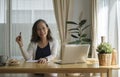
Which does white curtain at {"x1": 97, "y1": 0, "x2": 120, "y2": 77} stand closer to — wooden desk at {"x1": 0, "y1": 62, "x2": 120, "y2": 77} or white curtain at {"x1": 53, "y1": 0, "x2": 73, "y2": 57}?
white curtain at {"x1": 53, "y1": 0, "x2": 73, "y2": 57}

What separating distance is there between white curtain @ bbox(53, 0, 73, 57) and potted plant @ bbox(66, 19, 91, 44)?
0.12 metres

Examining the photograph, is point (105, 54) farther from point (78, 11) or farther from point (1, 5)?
point (1, 5)

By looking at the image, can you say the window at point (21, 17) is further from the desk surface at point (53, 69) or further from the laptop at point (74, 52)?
the desk surface at point (53, 69)

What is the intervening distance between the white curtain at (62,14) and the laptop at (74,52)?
216cm

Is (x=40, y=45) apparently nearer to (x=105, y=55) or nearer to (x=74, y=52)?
(x=74, y=52)

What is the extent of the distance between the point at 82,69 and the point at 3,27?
293cm

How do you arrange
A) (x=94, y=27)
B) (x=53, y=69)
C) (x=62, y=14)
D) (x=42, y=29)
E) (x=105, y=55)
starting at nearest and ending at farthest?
1. (x=53, y=69)
2. (x=105, y=55)
3. (x=42, y=29)
4. (x=94, y=27)
5. (x=62, y=14)

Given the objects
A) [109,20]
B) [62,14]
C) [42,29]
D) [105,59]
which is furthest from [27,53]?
[109,20]

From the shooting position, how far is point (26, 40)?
5.04m

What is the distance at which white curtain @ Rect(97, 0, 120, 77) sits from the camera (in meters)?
4.64

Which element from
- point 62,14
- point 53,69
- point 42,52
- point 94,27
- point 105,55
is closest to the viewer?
point 53,69

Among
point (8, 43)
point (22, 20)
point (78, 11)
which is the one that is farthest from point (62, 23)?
point (8, 43)

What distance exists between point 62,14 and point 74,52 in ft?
7.63

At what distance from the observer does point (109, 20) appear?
4.85 metres
